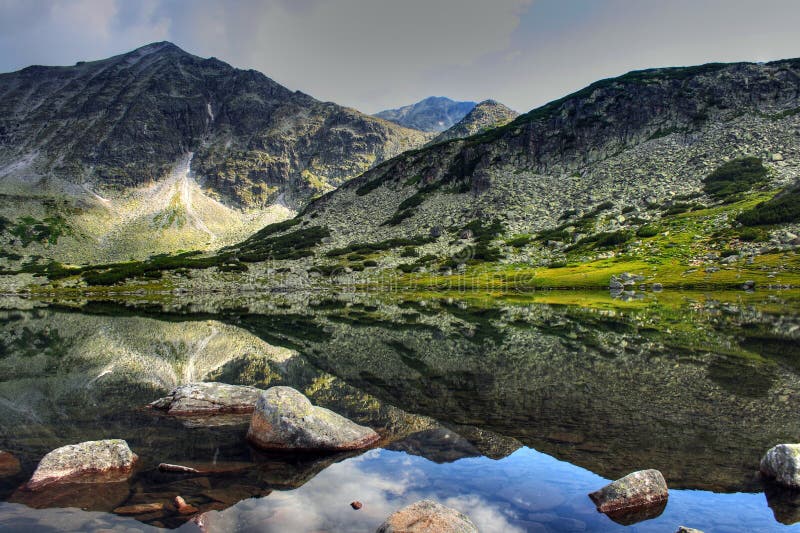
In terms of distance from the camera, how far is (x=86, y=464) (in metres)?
10.5

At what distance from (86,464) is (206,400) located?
611 cm

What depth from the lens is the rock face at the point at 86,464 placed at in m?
9.95

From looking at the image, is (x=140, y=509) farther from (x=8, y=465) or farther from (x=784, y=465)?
(x=784, y=465)

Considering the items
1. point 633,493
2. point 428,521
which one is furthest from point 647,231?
point 428,521

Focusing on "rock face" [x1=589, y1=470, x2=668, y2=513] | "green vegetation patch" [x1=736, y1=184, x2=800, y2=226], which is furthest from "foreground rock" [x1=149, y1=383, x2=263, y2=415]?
"green vegetation patch" [x1=736, y1=184, x2=800, y2=226]

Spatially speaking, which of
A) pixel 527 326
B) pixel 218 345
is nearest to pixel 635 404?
pixel 527 326

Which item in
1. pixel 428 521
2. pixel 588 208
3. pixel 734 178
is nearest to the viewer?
pixel 428 521

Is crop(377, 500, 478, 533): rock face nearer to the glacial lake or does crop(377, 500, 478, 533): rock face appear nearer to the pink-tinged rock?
the glacial lake

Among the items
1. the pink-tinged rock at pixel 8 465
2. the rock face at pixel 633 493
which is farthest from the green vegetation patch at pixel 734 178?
the pink-tinged rock at pixel 8 465

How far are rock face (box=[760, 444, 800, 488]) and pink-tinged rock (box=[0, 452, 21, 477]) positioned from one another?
17.7 m

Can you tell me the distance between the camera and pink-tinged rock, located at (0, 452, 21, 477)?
1029 centimetres

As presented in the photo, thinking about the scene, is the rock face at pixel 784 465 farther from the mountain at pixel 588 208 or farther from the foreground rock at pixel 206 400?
the mountain at pixel 588 208

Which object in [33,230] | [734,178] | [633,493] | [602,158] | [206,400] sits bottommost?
[206,400]

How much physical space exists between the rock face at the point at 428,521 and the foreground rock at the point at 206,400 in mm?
9503
